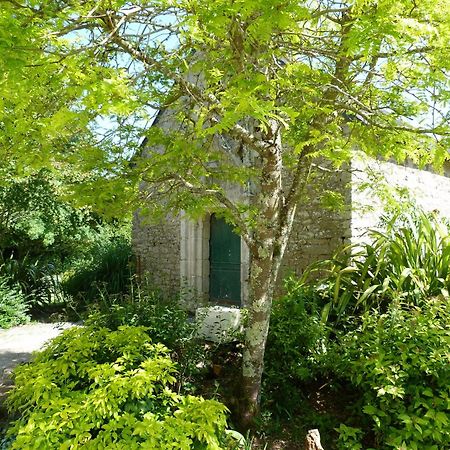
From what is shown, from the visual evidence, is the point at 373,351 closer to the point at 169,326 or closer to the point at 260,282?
the point at 260,282


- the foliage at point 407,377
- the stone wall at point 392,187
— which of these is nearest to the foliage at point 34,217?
the stone wall at point 392,187

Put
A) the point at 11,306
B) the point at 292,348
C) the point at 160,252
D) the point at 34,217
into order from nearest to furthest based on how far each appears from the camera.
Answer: the point at 292,348 → the point at 11,306 → the point at 34,217 → the point at 160,252


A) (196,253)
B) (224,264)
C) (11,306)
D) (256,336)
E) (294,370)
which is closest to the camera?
(256,336)

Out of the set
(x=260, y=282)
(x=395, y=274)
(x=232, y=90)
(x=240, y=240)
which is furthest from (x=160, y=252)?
(x=232, y=90)

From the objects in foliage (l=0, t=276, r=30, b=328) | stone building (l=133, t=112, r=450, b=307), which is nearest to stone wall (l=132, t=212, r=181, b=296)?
stone building (l=133, t=112, r=450, b=307)

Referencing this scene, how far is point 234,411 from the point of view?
3.61 meters

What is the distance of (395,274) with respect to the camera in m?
4.39

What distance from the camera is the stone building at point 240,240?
19.5 feet

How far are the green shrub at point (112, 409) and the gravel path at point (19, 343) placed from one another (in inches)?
61.5

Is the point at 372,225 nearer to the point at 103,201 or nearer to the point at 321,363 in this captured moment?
the point at 321,363

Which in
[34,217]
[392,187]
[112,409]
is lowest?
[112,409]

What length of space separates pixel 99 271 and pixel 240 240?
4268 mm

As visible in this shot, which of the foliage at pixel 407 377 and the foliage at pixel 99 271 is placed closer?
the foliage at pixel 407 377

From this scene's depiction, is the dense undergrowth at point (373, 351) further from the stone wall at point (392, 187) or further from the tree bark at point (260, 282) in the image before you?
the stone wall at point (392, 187)
